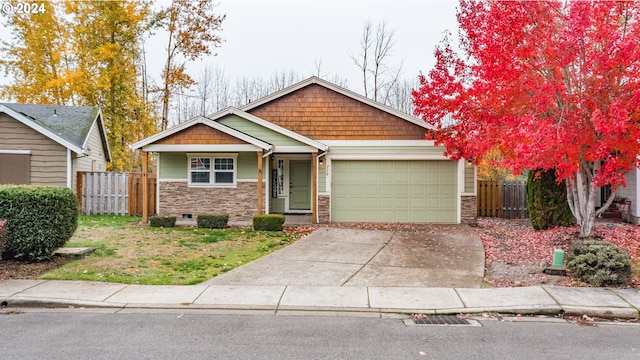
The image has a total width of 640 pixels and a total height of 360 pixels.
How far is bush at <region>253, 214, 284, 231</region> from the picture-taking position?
1216 centimetres

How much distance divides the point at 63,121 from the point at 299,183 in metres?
10.9

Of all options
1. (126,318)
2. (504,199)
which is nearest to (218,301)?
(126,318)

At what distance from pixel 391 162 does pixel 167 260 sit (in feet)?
27.3

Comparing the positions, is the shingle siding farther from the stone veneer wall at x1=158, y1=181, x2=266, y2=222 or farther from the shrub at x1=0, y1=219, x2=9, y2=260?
the shrub at x1=0, y1=219, x2=9, y2=260

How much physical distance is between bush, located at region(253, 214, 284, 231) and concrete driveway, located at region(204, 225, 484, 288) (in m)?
1.31

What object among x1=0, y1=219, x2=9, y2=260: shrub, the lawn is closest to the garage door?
the lawn

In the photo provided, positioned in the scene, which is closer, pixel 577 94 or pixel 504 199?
pixel 577 94

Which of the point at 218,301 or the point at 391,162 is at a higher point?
the point at 391,162

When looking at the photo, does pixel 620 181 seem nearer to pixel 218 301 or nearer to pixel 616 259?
pixel 616 259

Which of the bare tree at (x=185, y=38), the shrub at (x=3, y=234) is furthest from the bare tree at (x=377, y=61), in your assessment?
the shrub at (x=3, y=234)

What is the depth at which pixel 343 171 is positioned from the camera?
14156mm

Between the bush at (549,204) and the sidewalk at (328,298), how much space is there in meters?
5.47

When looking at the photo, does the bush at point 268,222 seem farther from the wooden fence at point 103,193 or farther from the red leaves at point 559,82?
the wooden fence at point 103,193

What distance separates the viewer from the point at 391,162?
14.0 metres
